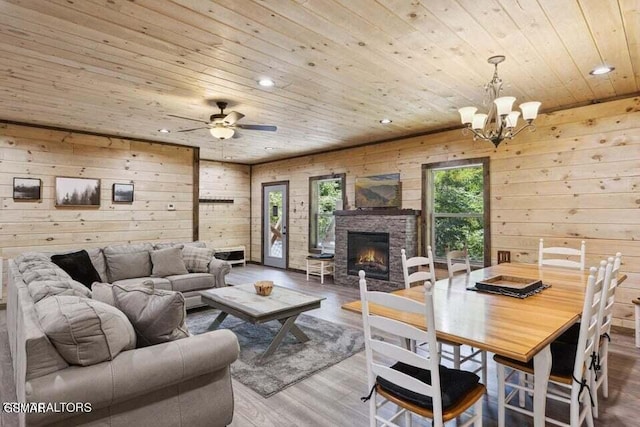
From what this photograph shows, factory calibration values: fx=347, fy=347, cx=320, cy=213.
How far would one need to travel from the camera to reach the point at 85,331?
167 centimetres

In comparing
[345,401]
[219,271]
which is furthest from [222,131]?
[345,401]

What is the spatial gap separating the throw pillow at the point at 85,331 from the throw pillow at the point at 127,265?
9.72 feet

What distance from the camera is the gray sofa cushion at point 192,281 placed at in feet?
15.0

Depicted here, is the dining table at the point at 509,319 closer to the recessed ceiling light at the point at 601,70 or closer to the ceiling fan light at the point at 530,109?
the ceiling fan light at the point at 530,109

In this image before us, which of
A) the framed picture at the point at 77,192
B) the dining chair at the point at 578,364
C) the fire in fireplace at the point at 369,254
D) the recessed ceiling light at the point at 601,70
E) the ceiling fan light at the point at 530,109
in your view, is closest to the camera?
the dining chair at the point at 578,364

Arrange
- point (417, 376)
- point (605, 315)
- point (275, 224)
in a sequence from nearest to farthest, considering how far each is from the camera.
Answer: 1. point (417, 376)
2. point (605, 315)
3. point (275, 224)

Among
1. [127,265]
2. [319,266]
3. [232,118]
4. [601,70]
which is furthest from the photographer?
[319,266]

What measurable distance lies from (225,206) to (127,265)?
410cm

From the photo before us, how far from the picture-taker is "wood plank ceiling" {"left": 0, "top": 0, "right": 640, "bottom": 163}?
2.22 metres

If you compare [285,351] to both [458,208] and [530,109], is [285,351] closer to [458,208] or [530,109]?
[530,109]

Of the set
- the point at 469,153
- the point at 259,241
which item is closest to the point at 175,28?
the point at 469,153

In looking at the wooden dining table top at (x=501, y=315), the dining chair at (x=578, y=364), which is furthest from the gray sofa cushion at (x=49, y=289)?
the dining chair at (x=578, y=364)

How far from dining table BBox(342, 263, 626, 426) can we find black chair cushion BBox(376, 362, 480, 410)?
24 cm

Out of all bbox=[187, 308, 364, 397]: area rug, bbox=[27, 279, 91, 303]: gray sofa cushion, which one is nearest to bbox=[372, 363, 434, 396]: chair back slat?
bbox=[187, 308, 364, 397]: area rug
